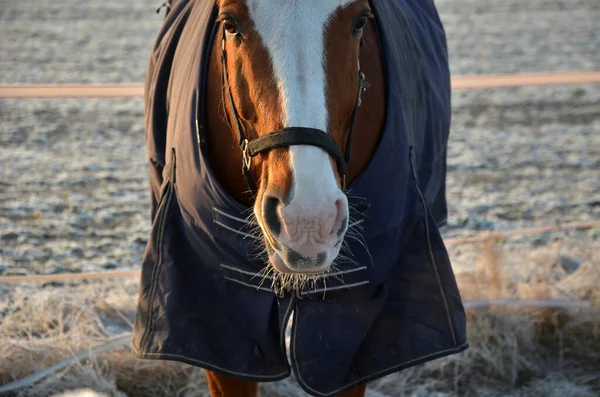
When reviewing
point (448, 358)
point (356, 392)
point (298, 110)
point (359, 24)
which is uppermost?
point (359, 24)

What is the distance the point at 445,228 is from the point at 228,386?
222cm

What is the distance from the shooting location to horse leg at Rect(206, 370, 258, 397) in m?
2.44

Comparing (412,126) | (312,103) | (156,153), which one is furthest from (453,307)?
(156,153)

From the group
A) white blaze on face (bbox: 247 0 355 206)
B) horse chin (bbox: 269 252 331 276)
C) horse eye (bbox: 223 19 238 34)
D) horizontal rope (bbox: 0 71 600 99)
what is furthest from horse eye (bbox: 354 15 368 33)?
horizontal rope (bbox: 0 71 600 99)

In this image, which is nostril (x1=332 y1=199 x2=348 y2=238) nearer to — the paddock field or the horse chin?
the horse chin

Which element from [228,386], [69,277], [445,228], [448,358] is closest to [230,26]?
[228,386]

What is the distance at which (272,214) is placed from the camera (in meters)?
1.78

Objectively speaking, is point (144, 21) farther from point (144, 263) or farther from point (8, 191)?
point (144, 263)

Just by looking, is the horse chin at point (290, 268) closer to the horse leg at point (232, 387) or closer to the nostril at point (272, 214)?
the nostril at point (272, 214)

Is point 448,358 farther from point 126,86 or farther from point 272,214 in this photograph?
point 126,86

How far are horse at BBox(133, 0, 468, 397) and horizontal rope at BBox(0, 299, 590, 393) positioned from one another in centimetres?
63

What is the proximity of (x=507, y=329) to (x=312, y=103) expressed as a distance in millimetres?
Result: 1715

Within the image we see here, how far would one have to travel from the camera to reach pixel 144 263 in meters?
2.35

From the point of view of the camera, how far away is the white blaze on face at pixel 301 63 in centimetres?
175
